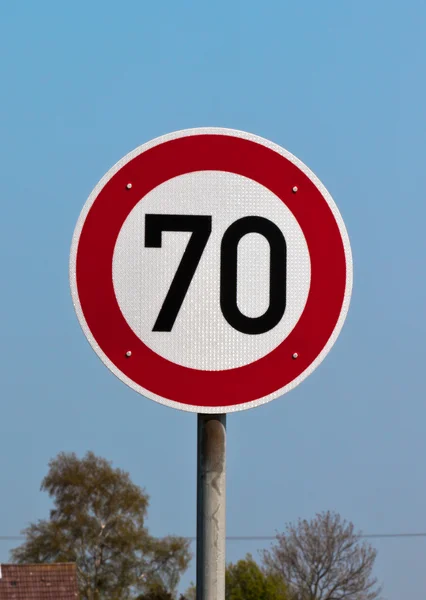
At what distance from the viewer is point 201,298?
264cm

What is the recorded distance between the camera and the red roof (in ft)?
128

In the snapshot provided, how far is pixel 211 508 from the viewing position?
2.56m

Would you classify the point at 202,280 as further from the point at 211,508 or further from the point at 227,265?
the point at 211,508

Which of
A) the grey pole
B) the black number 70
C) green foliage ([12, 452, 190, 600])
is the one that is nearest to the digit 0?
the black number 70

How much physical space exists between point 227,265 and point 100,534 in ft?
192

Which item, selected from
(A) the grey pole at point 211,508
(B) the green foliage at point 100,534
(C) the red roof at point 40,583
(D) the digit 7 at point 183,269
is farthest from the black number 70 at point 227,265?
(B) the green foliage at point 100,534

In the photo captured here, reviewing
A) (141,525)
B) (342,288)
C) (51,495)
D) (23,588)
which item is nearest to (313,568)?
(141,525)

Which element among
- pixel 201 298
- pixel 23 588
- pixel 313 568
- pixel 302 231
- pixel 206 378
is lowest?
pixel 206 378

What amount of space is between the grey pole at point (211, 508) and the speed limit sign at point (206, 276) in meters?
0.06

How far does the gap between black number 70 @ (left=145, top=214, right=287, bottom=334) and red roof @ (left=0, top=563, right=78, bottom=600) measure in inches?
1482

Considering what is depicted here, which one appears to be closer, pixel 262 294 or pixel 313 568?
pixel 262 294

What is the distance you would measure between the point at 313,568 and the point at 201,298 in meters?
62.8

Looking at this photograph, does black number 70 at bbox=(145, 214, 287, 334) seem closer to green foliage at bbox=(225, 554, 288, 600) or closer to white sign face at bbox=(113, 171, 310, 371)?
white sign face at bbox=(113, 171, 310, 371)

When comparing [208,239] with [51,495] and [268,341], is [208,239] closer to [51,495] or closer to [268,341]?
[268,341]
